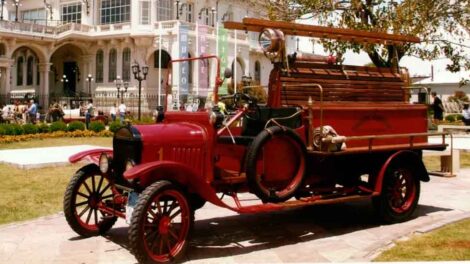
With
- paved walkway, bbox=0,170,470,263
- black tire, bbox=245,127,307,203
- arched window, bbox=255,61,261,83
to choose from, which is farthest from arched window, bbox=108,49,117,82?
black tire, bbox=245,127,307,203

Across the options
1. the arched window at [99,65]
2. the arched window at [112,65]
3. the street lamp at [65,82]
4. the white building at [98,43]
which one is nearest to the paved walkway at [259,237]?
the white building at [98,43]

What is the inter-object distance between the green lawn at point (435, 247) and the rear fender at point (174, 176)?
6.46 ft

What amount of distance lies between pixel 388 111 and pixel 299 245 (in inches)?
98.8

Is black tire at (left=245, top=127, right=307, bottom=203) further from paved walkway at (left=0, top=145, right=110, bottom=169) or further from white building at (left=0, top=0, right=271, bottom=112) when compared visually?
white building at (left=0, top=0, right=271, bottom=112)

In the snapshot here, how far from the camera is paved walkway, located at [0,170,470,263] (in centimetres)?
588

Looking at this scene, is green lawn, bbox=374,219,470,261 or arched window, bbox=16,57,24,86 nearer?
green lawn, bbox=374,219,470,261

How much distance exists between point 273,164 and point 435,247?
208 centimetres

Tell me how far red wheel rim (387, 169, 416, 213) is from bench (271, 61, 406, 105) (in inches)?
45.8

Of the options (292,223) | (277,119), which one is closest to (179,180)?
(277,119)

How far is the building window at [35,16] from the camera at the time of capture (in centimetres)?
5012

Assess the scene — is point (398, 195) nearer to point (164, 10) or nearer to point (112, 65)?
point (164, 10)

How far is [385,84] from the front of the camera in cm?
810

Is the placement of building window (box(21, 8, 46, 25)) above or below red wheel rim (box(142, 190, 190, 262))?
above

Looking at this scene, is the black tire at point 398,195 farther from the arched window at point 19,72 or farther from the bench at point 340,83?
the arched window at point 19,72
